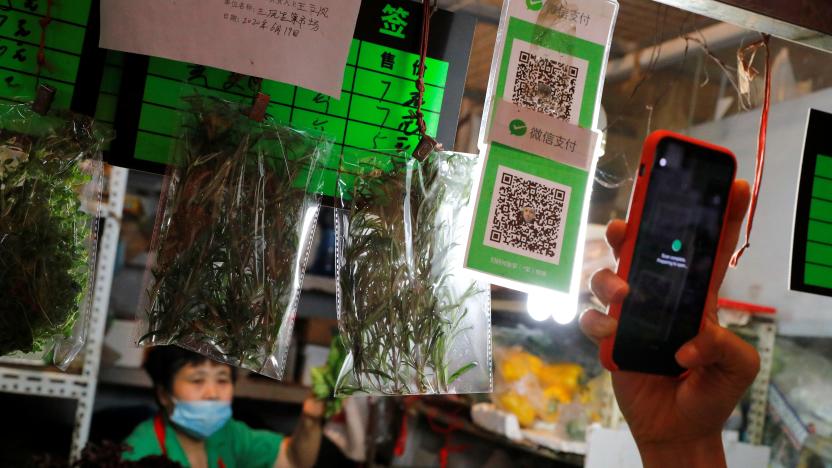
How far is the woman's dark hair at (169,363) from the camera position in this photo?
3.21 meters

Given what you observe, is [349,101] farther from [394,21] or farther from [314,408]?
[314,408]

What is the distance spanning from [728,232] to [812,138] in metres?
0.31

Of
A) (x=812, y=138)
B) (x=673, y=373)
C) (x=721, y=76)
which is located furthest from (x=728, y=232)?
(x=721, y=76)

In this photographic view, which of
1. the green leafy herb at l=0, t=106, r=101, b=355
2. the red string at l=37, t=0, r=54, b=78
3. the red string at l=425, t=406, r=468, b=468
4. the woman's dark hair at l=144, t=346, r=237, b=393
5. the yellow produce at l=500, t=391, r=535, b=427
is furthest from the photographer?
the woman's dark hair at l=144, t=346, r=237, b=393

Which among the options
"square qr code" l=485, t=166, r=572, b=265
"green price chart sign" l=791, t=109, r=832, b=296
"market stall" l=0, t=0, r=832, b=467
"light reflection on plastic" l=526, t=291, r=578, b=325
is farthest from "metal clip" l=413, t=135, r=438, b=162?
"green price chart sign" l=791, t=109, r=832, b=296

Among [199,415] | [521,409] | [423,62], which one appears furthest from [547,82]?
[199,415]

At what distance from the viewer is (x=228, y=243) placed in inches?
35.6

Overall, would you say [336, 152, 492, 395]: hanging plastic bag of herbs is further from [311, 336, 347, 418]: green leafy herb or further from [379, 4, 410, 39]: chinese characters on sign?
[311, 336, 347, 418]: green leafy herb

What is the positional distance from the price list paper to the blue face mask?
2463 millimetres

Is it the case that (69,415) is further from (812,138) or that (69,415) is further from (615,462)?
(812,138)

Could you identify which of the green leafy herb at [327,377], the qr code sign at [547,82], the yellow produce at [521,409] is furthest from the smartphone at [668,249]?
the green leafy herb at [327,377]

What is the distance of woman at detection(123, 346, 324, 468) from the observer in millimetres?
3203

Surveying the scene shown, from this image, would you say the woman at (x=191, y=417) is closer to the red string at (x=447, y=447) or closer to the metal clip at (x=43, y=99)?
the red string at (x=447, y=447)

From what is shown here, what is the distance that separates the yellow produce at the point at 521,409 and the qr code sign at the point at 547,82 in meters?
1.67
